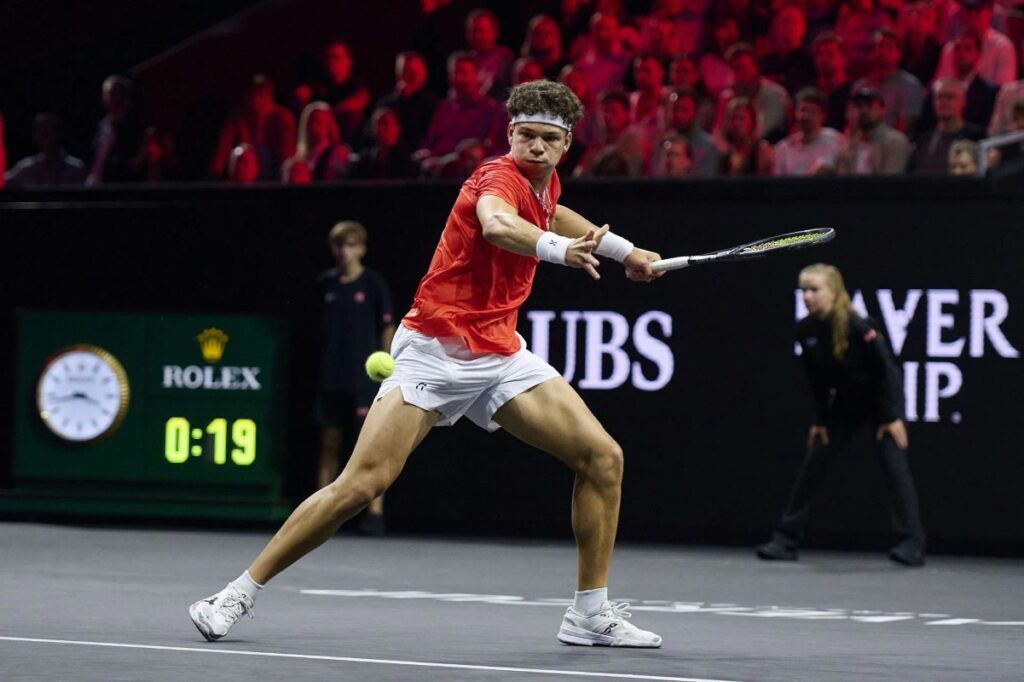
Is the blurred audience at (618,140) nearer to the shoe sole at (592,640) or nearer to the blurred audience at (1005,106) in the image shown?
the blurred audience at (1005,106)

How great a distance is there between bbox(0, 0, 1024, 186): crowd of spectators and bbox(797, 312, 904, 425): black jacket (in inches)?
50.9

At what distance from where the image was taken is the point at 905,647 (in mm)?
7398

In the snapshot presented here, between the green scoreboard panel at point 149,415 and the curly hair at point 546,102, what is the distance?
20.9ft

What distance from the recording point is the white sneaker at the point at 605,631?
→ 281 inches

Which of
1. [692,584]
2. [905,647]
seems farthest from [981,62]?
[905,647]

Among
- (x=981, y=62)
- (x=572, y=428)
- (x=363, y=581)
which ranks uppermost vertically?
(x=981, y=62)

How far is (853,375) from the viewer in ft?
37.4

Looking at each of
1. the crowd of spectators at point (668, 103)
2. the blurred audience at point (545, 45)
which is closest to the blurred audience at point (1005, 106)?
the crowd of spectators at point (668, 103)

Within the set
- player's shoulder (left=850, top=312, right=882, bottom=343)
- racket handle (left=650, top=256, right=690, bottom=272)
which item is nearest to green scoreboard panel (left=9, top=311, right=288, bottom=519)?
player's shoulder (left=850, top=312, right=882, bottom=343)

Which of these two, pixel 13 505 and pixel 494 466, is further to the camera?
pixel 13 505

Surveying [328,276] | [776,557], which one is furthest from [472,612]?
[328,276]

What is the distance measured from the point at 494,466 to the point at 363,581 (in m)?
2.71

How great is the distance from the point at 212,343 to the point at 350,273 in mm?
1153

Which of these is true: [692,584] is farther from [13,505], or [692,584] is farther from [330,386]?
[13,505]
